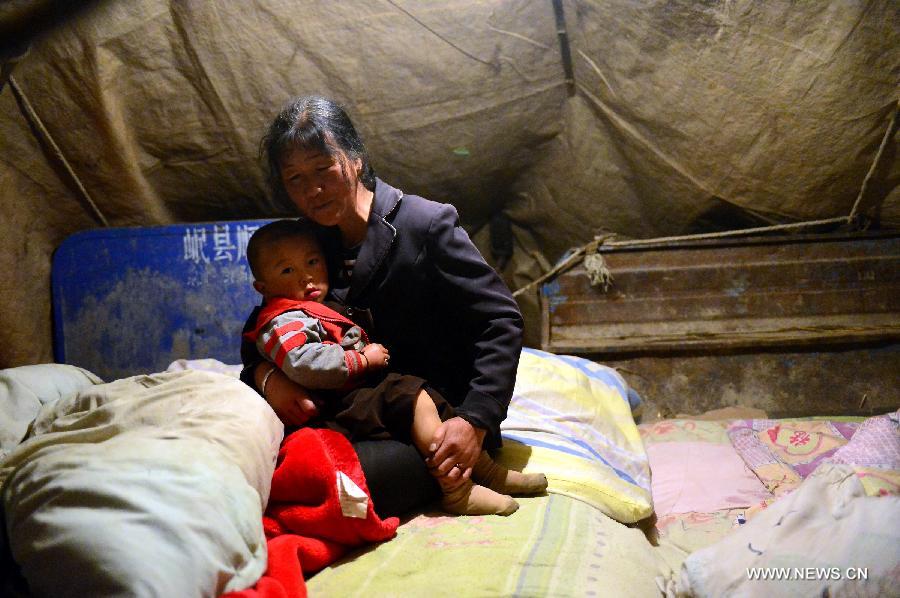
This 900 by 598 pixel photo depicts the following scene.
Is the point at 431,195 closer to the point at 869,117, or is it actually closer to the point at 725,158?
the point at 725,158

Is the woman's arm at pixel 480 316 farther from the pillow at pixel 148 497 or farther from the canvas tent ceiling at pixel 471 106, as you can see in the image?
the canvas tent ceiling at pixel 471 106

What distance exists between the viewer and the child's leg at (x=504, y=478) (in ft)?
5.69

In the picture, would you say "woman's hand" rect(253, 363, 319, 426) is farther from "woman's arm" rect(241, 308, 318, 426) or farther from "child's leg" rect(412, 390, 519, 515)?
"child's leg" rect(412, 390, 519, 515)

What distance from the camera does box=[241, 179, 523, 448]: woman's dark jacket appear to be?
1.76 m

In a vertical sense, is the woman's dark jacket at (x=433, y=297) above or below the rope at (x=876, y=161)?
below

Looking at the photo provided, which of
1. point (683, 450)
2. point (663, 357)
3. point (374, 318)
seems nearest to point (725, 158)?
point (663, 357)

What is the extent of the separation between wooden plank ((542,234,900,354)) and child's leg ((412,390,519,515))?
1559 millimetres

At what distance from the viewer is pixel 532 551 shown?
1428 mm

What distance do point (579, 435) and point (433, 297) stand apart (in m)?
0.72

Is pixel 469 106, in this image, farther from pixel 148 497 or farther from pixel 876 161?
pixel 148 497

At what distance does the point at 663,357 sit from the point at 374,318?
A: 1.74 metres

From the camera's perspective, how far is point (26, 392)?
6.94 feet

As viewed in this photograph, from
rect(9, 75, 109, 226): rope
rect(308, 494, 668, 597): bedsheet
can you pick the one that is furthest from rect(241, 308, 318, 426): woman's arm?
rect(9, 75, 109, 226): rope

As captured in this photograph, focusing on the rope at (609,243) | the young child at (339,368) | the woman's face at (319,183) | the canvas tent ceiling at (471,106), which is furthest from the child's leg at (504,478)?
the canvas tent ceiling at (471,106)
